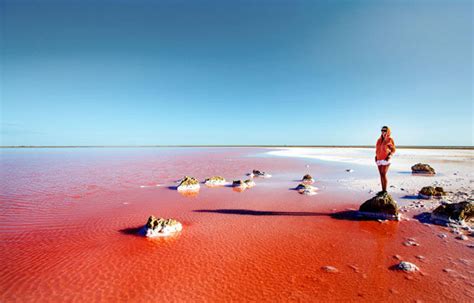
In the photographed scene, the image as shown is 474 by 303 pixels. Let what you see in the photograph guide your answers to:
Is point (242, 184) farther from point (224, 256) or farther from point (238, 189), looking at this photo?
point (224, 256)

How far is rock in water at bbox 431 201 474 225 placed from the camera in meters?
7.11

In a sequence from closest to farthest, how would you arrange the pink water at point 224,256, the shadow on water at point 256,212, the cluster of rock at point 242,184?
the pink water at point 224,256
the shadow on water at point 256,212
the cluster of rock at point 242,184

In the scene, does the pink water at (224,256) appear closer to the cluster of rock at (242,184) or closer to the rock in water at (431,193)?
the cluster of rock at (242,184)

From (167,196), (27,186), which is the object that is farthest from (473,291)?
(27,186)

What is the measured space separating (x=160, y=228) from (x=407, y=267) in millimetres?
6502

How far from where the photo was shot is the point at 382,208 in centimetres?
799

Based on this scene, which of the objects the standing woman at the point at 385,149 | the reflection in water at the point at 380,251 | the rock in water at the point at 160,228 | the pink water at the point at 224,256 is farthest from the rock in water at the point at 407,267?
the rock in water at the point at 160,228

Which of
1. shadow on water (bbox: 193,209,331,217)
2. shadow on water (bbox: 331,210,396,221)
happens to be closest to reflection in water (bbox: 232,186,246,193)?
shadow on water (bbox: 193,209,331,217)

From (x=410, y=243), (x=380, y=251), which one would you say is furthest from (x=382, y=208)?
(x=380, y=251)

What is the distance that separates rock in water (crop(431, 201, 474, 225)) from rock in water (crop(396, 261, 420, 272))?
4.01 m

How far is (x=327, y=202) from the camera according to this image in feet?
33.2

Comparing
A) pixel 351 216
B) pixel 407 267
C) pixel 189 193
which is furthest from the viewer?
pixel 189 193

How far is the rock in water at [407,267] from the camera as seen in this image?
460cm

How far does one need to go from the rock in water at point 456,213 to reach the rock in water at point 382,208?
120 centimetres
